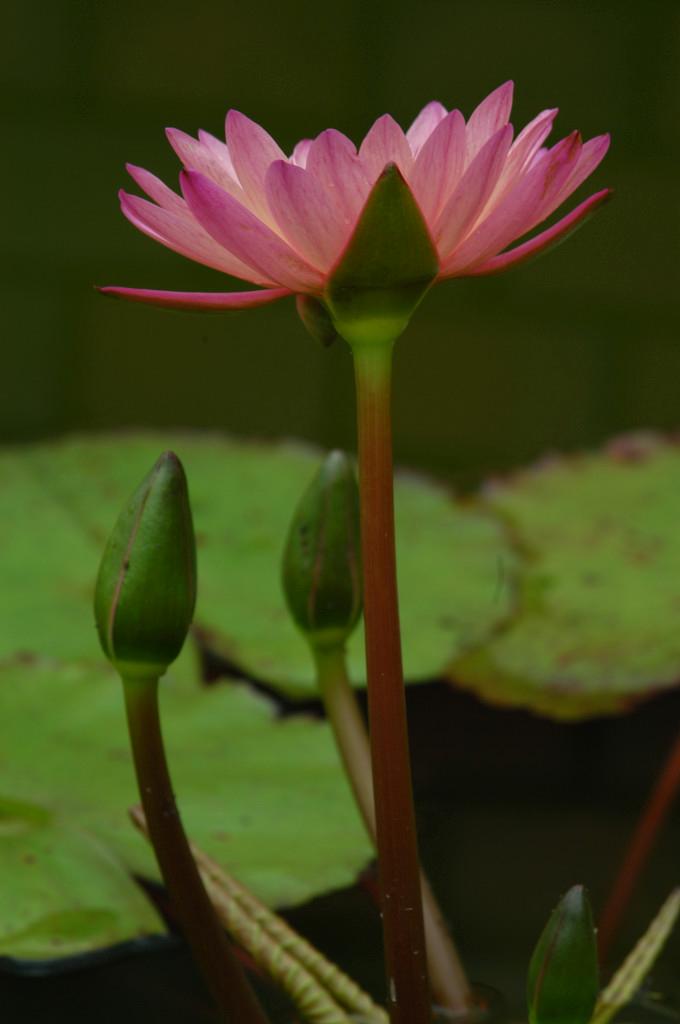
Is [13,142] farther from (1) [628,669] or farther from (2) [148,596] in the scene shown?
(2) [148,596]

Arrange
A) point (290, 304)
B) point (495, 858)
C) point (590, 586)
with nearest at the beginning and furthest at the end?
point (495, 858), point (590, 586), point (290, 304)

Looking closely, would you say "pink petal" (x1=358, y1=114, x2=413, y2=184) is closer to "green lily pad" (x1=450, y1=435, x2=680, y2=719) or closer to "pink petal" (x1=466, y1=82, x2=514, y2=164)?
"pink petal" (x1=466, y1=82, x2=514, y2=164)

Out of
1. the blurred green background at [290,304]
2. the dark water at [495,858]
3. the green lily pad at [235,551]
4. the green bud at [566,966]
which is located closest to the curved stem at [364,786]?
the dark water at [495,858]

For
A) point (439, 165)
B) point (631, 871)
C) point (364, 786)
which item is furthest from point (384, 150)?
point (631, 871)

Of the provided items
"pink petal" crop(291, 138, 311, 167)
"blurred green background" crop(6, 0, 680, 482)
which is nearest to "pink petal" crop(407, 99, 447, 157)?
"pink petal" crop(291, 138, 311, 167)

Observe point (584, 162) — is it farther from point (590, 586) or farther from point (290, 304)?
point (290, 304)

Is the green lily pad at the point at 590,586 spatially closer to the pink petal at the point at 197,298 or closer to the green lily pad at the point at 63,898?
the green lily pad at the point at 63,898
